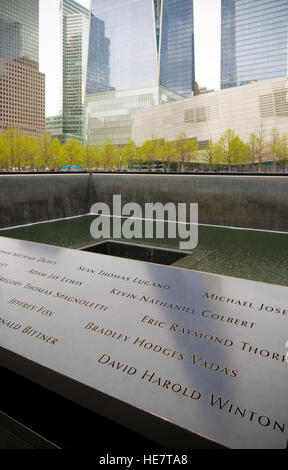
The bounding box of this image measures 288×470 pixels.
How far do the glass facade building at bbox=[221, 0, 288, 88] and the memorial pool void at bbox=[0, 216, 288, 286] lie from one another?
7495 cm

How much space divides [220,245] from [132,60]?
8827 centimetres

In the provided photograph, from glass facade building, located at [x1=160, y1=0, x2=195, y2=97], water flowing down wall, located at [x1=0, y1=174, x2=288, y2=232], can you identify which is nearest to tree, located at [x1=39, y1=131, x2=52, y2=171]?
water flowing down wall, located at [x1=0, y1=174, x2=288, y2=232]

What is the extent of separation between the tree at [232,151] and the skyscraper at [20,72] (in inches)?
2116

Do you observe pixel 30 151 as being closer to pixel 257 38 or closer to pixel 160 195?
pixel 160 195

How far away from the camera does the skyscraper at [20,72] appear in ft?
254

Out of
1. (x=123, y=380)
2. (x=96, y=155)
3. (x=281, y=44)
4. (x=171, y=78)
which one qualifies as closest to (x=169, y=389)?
(x=123, y=380)

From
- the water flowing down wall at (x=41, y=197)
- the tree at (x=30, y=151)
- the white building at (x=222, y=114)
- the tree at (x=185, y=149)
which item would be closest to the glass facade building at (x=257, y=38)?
the white building at (x=222, y=114)

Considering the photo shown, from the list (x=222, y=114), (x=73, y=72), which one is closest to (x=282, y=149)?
(x=222, y=114)

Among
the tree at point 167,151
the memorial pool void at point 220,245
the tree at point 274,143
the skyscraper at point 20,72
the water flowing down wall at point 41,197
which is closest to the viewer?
the memorial pool void at point 220,245

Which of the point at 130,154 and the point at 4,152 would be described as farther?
the point at 130,154

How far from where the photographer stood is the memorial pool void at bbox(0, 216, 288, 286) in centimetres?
671

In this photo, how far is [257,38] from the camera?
74812 mm

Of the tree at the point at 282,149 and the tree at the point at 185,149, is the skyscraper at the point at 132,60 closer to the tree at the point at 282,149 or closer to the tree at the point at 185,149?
the tree at the point at 185,149

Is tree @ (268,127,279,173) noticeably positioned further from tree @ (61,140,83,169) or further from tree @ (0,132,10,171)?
tree @ (0,132,10,171)
